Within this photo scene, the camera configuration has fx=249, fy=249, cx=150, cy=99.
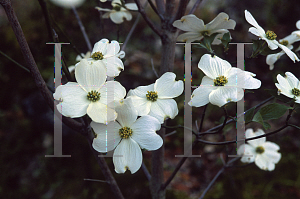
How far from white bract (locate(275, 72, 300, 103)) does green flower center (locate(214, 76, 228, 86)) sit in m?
0.09

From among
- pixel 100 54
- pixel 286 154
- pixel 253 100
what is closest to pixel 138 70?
pixel 253 100

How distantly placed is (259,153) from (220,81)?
579 millimetres

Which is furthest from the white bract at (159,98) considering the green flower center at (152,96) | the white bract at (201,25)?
the white bract at (201,25)

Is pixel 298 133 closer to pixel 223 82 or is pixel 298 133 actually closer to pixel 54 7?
pixel 223 82

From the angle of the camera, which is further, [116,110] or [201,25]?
[201,25]

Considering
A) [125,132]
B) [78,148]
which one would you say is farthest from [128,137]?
[78,148]

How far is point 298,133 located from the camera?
159 cm

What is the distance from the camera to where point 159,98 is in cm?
44

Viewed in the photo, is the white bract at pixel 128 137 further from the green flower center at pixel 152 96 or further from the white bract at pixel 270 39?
the white bract at pixel 270 39

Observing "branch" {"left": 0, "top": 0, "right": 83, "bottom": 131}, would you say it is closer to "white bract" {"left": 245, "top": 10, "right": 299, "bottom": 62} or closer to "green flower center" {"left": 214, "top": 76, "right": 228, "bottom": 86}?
"green flower center" {"left": 214, "top": 76, "right": 228, "bottom": 86}

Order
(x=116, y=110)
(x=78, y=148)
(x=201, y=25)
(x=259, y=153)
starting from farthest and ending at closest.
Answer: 1. (x=78, y=148)
2. (x=259, y=153)
3. (x=201, y=25)
4. (x=116, y=110)

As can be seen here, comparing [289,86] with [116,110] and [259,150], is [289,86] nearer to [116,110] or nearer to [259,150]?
[116,110]

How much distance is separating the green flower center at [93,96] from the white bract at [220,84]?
15cm

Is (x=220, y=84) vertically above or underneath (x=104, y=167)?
above
